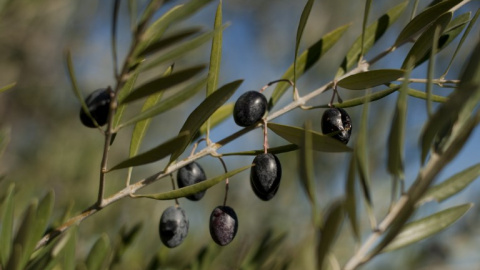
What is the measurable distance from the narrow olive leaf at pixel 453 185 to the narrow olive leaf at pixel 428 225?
0.06 feet

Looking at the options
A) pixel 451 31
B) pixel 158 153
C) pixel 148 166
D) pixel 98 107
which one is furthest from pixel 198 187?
pixel 148 166

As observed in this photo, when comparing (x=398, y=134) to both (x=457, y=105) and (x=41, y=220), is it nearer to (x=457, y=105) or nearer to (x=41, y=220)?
(x=457, y=105)

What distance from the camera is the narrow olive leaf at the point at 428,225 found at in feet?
1.78

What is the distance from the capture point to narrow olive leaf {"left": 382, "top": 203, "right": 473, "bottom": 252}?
1.78 feet

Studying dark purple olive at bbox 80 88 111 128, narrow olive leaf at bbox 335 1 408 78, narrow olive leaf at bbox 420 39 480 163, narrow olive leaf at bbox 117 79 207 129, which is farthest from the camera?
narrow olive leaf at bbox 335 1 408 78

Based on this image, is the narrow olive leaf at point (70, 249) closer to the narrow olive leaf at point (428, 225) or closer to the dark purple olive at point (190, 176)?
the dark purple olive at point (190, 176)

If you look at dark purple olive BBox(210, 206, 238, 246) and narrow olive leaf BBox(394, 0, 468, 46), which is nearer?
narrow olive leaf BBox(394, 0, 468, 46)

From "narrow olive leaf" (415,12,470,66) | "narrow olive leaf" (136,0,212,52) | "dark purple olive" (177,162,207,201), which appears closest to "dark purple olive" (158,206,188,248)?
"dark purple olive" (177,162,207,201)

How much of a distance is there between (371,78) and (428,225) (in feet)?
0.57

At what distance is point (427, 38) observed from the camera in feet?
1.93

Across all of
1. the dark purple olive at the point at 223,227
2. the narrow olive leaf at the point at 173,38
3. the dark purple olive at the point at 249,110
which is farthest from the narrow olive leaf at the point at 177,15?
the dark purple olive at the point at 223,227

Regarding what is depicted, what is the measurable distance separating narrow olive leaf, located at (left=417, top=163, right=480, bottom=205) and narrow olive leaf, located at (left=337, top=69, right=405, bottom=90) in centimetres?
12

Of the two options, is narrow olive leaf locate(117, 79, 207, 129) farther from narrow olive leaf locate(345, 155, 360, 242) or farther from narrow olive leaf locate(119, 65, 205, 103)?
narrow olive leaf locate(345, 155, 360, 242)

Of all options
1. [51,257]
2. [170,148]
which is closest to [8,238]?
[51,257]
